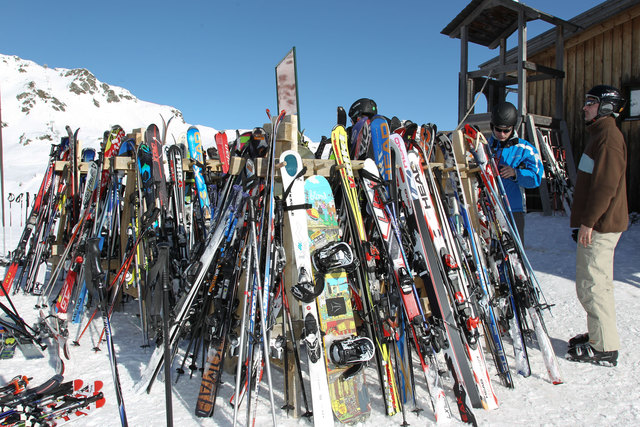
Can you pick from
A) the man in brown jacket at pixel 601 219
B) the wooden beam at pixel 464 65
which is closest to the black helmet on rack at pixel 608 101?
the man in brown jacket at pixel 601 219

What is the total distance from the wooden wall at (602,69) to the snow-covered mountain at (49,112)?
1866 centimetres

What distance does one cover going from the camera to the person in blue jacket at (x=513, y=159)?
3.40 m

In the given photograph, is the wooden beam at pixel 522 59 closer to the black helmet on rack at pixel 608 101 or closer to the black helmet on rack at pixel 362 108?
the black helmet on rack at pixel 608 101

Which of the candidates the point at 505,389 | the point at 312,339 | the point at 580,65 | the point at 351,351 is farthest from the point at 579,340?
the point at 580,65

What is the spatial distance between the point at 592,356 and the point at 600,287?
1.73 ft

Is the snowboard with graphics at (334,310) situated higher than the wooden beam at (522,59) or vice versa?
the wooden beam at (522,59)

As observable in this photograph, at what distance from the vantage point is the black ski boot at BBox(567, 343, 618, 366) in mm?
2977

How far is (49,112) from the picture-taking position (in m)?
36.9

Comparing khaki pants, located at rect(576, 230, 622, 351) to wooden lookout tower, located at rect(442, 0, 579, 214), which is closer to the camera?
khaki pants, located at rect(576, 230, 622, 351)

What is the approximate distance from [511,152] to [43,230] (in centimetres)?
622

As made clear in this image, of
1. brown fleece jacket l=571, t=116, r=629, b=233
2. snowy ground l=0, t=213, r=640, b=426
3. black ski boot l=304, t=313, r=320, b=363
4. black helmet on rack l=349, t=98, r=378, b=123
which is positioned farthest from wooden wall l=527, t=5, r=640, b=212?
black ski boot l=304, t=313, r=320, b=363

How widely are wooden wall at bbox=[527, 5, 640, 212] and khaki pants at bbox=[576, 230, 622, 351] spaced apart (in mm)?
6846

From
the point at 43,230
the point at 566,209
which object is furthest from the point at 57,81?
the point at 566,209

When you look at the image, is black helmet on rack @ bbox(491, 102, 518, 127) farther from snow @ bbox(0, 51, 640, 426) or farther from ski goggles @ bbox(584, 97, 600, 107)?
snow @ bbox(0, 51, 640, 426)
